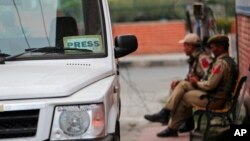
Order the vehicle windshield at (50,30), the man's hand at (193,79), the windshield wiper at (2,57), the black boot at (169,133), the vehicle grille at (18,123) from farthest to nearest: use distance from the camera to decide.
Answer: the black boot at (169,133) → the man's hand at (193,79) → the vehicle windshield at (50,30) → the windshield wiper at (2,57) → the vehicle grille at (18,123)

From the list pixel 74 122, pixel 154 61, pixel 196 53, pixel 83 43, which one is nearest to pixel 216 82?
pixel 196 53

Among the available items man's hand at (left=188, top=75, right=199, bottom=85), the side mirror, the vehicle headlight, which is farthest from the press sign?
man's hand at (left=188, top=75, right=199, bottom=85)

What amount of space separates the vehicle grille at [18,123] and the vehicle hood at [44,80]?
0.39ft

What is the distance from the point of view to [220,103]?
Result: 7961 mm

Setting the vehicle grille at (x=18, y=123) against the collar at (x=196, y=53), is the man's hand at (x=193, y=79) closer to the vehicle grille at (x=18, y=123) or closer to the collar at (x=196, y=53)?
the collar at (x=196, y=53)

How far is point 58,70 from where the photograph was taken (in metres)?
5.23

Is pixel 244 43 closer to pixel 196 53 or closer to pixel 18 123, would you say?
pixel 196 53

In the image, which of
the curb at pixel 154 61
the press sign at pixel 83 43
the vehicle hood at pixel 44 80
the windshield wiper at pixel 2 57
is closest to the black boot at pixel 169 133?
the press sign at pixel 83 43

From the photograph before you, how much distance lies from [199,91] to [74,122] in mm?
3769

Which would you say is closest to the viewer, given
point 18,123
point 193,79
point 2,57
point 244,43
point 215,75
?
point 18,123

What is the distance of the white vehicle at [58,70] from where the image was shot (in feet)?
14.9

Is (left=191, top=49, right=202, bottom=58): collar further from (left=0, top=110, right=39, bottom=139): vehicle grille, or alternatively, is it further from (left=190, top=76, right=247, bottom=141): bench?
(left=0, top=110, right=39, bottom=139): vehicle grille

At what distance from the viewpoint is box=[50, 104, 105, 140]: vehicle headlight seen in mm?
4539

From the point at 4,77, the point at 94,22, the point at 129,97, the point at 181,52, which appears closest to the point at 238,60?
the point at 129,97
